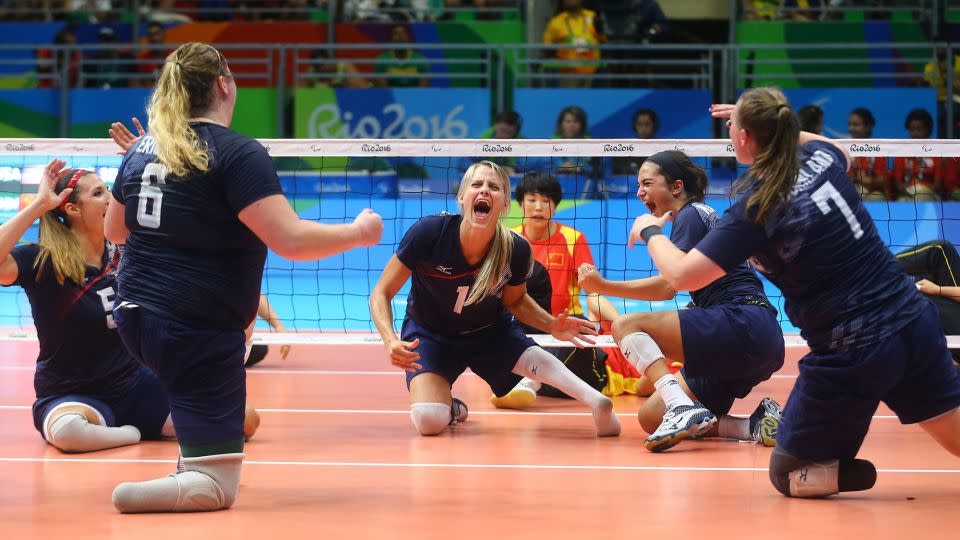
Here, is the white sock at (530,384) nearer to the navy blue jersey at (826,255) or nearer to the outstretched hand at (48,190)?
the navy blue jersey at (826,255)

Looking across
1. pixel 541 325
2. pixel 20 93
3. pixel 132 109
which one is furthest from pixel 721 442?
pixel 20 93

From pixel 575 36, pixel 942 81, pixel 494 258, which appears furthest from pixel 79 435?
pixel 942 81

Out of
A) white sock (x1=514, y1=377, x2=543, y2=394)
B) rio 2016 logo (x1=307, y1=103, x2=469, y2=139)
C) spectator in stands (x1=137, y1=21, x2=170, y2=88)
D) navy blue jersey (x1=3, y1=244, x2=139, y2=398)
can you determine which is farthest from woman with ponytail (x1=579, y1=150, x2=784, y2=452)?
spectator in stands (x1=137, y1=21, x2=170, y2=88)

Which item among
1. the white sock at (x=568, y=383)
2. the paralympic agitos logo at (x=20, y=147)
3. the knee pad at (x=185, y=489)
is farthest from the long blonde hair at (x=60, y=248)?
the white sock at (x=568, y=383)

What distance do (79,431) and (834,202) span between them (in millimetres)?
3216

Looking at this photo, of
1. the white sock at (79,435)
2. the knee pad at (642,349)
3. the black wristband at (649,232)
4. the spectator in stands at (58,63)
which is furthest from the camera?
the spectator in stands at (58,63)

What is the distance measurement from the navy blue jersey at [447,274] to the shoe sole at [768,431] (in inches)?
52.2

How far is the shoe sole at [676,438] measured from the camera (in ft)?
15.7

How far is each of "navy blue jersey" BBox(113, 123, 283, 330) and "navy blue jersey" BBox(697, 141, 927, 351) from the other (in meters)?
1.59

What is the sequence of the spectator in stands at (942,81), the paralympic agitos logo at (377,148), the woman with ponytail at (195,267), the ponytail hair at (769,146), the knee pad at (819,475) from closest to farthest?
1. the woman with ponytail at (195,267)
2. the ponytail hair at (769,146)
3. the knee pad at (819,475)
4. the paralympic agitos logo at (377,148)
5. the spectator in stands at (942,81)

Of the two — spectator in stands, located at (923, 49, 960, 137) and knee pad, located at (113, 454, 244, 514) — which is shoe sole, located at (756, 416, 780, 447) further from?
spectator in stands, located at (923, 49, 960, 137)

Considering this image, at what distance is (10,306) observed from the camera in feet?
36.9

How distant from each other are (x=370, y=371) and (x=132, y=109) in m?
7.98

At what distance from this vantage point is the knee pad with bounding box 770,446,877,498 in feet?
13.1
